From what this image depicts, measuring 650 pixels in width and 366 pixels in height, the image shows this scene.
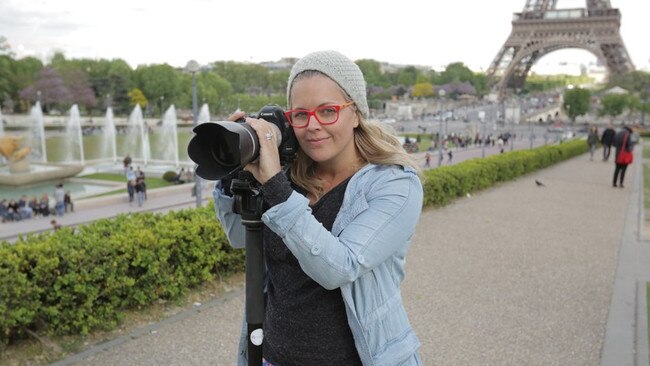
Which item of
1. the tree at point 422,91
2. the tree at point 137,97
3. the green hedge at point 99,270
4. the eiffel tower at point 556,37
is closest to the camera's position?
the green hedge at point 99,270

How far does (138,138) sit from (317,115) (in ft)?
137

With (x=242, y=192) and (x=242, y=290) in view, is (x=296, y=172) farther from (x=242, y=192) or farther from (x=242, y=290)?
(x=242, y=290)

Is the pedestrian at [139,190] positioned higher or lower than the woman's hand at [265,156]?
lower

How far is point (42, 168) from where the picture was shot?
2300 centimetres

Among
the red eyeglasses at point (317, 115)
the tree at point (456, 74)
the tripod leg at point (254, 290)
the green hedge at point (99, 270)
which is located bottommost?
the green hedge at point (99, 270)

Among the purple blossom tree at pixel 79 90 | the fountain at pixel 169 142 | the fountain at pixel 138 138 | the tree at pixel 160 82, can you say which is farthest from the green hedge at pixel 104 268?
the tree at pixel 160 82

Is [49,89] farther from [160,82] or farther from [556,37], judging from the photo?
[556,37]

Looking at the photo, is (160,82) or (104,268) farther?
(160,82)

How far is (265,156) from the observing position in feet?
5.03

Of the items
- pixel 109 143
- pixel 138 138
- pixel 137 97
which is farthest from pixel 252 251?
pixel 137 97

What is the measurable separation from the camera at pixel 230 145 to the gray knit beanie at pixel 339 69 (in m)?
0.16

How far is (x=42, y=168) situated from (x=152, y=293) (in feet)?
67.0

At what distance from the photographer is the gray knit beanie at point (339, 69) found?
1.67 meters

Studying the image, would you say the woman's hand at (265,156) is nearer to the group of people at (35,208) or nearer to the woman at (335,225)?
the woman at (335,225)
